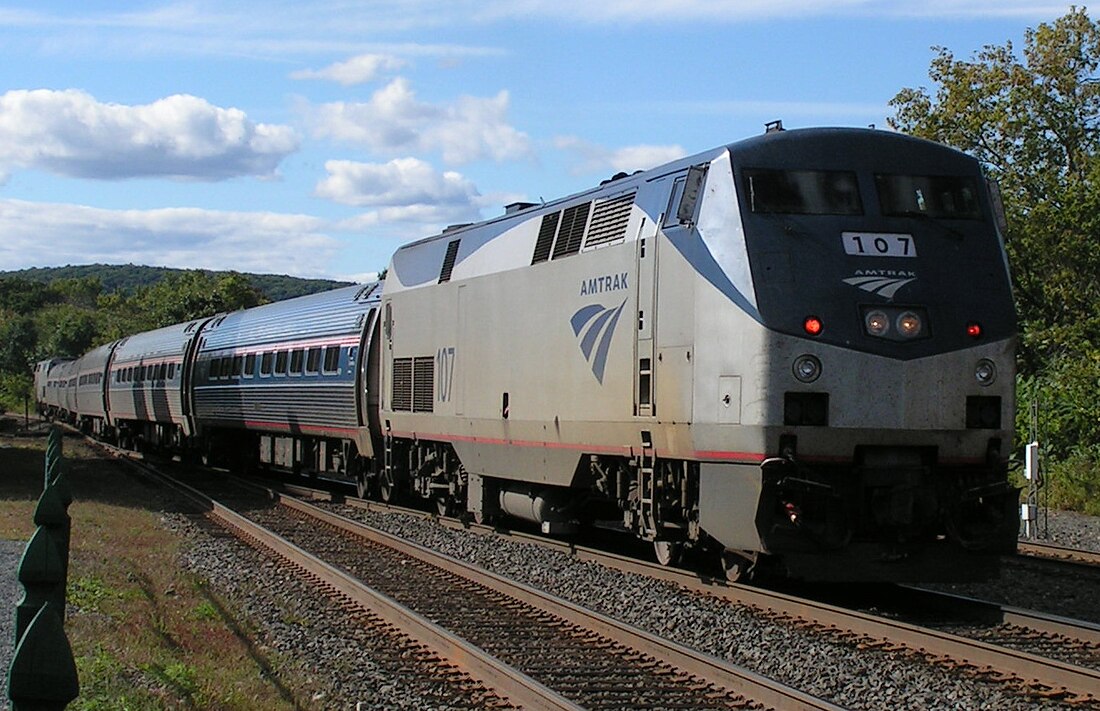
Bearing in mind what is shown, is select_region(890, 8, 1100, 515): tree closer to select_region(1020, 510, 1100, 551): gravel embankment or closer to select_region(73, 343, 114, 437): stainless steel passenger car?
select_region(1020, 510, 1100, 551): gravel embankment

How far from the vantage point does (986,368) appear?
10383 mm

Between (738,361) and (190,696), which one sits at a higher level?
(738,361)

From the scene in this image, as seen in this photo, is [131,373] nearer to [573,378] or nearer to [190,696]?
[573,378]

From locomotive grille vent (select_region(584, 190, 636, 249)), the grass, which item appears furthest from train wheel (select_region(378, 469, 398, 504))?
locomotive grille vent (select_region(584, 190, 636, 249))

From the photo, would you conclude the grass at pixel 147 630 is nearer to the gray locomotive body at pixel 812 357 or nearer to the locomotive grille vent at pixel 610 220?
the gray locomotive body at pixel 812 357

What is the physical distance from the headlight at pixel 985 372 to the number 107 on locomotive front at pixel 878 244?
3.34ft

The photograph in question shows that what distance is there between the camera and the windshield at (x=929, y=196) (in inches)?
428

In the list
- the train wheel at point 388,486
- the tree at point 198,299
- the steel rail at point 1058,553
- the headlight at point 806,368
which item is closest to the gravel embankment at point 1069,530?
the steel rail at point 1058,553

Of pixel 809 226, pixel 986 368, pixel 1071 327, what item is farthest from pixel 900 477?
pixel 1071 327

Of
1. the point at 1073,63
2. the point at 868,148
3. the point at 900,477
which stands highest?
the point at 1073,63

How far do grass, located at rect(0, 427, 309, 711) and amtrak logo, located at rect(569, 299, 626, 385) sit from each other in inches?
159

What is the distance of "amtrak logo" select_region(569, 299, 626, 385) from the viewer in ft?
40.5

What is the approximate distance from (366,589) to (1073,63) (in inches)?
1002

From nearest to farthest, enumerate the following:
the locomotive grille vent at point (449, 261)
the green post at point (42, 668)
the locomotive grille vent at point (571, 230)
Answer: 1. the green post at point (42, 668)
2. the locomotive grille vent at point (571, 230)
3. the locomotive grille vent at point (449, 261)
